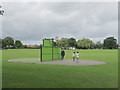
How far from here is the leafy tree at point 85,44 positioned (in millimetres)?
144250

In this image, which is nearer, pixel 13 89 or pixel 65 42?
pixel 13 89

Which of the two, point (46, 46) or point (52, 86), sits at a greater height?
point (46, 46)

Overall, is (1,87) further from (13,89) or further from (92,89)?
(92,89)

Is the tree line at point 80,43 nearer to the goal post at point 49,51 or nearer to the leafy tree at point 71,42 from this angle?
the leafy tree at point 71,42

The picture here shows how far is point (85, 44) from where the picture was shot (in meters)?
144

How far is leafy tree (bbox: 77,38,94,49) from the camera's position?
144 metres

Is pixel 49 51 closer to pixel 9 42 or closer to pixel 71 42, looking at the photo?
pixel 9 42

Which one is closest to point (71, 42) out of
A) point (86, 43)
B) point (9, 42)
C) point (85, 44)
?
point (85, 44)

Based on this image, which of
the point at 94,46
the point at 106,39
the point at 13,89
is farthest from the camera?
the point at 94,46

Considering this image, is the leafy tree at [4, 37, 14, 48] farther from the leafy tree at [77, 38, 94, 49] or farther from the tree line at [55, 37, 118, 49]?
the leafy tree at [77, 38, 94, 49]

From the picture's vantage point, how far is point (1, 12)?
14766mm

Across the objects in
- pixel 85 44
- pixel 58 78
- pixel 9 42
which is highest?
pixel 9 42

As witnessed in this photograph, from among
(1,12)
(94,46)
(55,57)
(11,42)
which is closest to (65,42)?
(94,46)

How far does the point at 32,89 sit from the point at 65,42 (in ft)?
458
